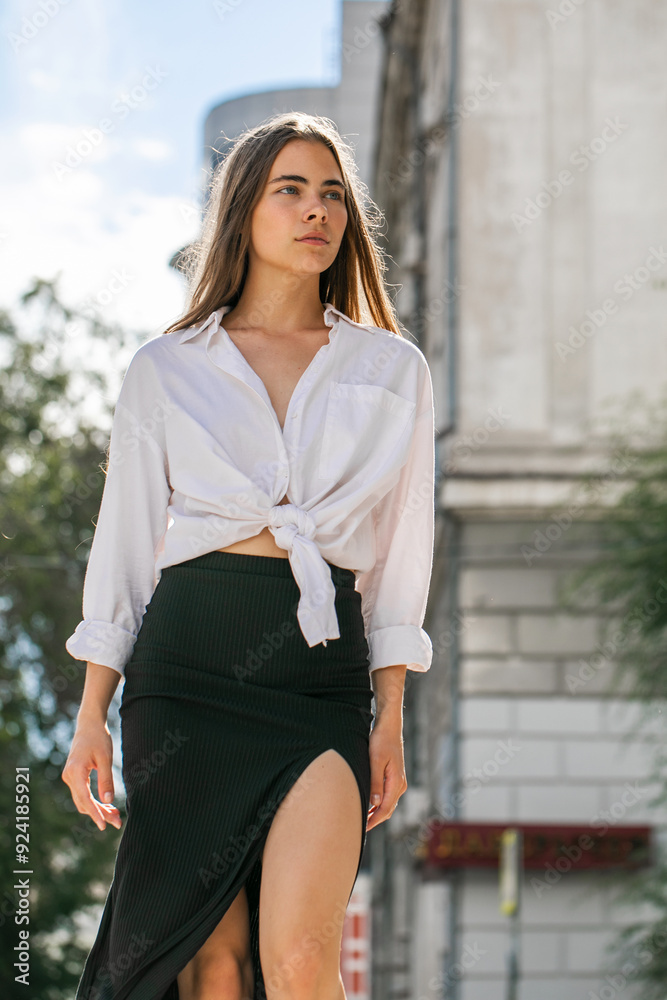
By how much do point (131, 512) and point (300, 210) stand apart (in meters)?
0.73

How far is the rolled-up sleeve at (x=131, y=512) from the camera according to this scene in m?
2.88

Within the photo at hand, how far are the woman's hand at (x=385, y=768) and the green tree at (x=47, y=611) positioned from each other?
38.7ft

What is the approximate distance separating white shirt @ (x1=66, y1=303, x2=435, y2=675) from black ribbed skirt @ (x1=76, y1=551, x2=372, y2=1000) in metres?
0.08

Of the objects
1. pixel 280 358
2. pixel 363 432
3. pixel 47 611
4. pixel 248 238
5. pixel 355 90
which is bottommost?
pixel 47 611

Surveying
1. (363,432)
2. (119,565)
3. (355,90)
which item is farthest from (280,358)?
(355,90)

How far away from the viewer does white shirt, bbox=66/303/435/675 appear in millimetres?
2812

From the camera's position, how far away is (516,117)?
15031 mm

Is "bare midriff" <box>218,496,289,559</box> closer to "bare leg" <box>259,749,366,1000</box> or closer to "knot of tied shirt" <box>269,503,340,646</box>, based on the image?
"knot of tied shirt" <box>269,503,340,646</box>

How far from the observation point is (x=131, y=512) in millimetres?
2967

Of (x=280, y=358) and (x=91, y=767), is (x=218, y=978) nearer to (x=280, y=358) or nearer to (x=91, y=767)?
(x=91, y=767)

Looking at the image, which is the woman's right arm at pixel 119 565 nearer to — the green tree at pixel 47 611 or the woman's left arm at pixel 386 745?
the woman's left arm at pixel 386 745

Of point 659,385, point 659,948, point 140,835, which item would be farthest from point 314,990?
point 659,385

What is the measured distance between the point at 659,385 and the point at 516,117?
3.20 metres

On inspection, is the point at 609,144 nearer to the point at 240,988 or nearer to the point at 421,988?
the point at 421,988
